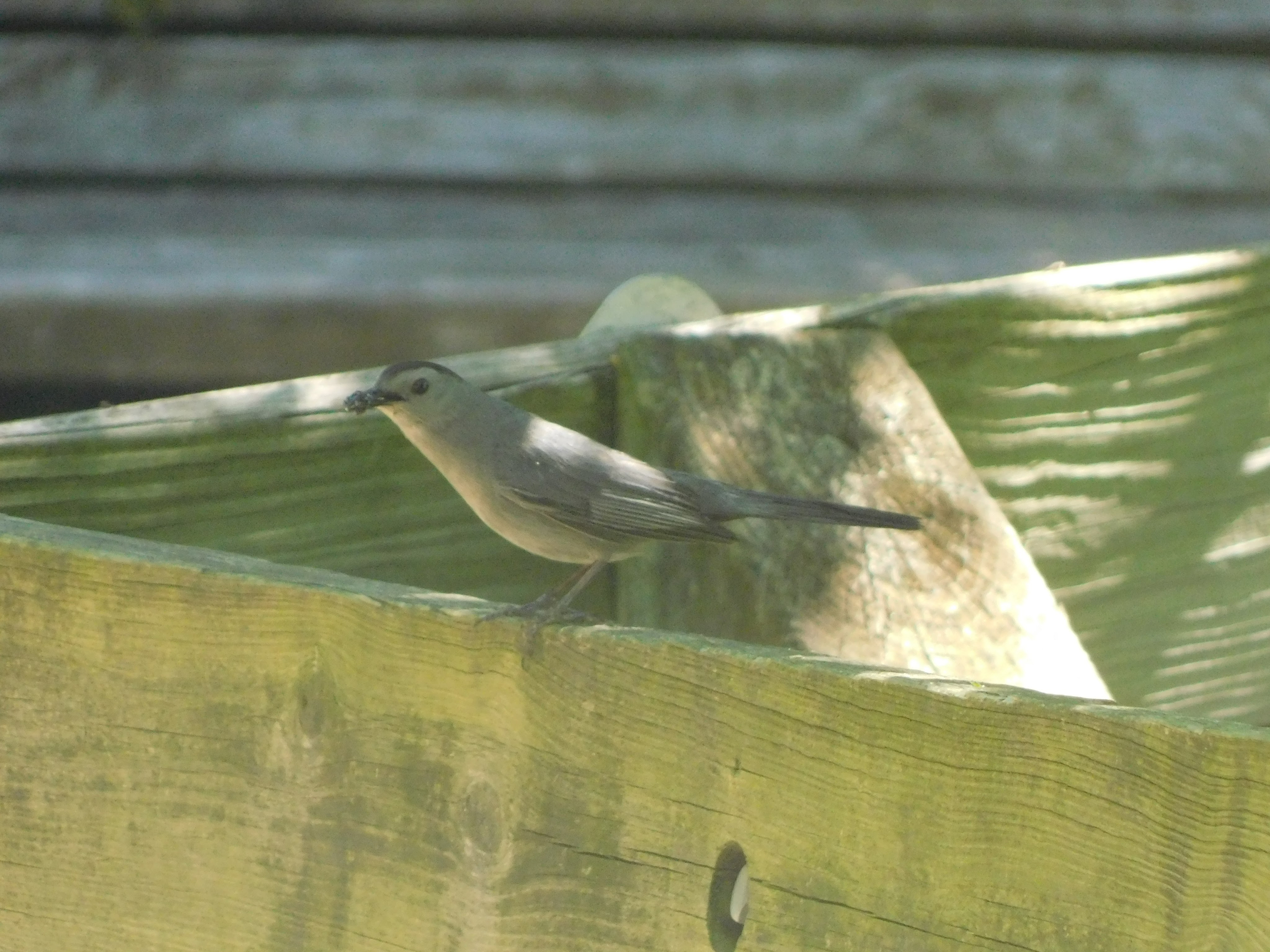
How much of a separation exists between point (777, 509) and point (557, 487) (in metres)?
0.37

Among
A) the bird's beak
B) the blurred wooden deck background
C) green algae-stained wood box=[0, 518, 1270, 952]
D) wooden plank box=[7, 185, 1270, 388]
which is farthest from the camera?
the blurred wooden deck background

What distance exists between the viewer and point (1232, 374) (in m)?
2.33

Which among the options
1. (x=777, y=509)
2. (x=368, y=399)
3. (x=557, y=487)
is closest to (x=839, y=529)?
(x=777, y=509)

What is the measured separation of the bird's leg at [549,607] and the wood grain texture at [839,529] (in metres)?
0.07

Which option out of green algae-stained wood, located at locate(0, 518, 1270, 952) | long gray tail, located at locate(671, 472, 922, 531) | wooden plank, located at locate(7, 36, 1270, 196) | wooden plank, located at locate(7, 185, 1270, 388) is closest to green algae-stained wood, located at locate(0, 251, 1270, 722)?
long gray tail, located at locate(671, 472, 922, 531)

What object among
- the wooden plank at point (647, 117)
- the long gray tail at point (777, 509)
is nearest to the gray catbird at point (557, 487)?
the long gray tail at point (777, 509)

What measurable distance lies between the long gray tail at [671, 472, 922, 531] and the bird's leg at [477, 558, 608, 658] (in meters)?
0.20

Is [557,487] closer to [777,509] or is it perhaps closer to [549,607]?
[777,509]

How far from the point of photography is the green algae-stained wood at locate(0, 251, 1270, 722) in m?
2.06

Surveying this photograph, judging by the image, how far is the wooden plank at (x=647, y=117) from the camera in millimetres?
3961

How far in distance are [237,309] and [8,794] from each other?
2047 mm

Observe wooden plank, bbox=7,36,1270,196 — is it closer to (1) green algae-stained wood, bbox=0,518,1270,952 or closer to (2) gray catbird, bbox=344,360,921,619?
(2) gray catbird, bbox=344,360,921,619

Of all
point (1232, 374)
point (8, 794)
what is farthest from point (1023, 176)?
point (8, 794)

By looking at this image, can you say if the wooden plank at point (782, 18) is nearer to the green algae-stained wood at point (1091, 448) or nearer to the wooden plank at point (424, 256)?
the wooden plank at point (424, 256)
